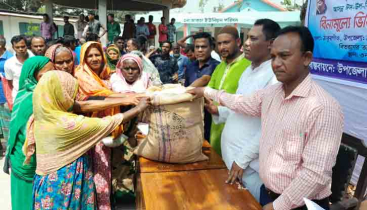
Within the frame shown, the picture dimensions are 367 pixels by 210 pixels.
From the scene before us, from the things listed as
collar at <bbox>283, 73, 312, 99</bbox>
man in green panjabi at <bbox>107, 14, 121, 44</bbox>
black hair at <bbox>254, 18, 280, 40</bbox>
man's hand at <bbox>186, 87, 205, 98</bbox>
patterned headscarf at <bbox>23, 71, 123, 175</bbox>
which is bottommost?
patterned headscarf at <bbox>23, 71, 123, 175</bbox>

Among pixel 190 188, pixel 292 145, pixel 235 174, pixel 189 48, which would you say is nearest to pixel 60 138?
pixel 190 188

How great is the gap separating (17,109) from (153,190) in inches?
51.8

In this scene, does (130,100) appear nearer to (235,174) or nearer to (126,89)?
(126,89)

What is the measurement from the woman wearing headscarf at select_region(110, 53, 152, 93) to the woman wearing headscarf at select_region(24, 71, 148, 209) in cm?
96

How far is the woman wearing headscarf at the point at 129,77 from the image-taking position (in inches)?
→ 121

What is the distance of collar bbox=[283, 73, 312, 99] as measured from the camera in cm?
141

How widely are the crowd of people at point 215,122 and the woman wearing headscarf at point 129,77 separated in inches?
0.4

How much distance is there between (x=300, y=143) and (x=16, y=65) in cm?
419

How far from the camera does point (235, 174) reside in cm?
A: 194

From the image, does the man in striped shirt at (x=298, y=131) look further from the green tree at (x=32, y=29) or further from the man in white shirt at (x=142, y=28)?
the green tree at (x=32, y=29)

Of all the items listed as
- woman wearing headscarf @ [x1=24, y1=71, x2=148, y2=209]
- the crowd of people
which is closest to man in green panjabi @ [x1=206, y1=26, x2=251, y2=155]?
the crowd of people

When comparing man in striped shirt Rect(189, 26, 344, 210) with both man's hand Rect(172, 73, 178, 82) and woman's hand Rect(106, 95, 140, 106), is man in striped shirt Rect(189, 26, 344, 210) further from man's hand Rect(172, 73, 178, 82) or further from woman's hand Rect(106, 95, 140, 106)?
man's hand Rect(172, 73, 178, 82)

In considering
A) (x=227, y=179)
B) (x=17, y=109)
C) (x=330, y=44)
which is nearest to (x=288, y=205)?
(x=227, y=179)

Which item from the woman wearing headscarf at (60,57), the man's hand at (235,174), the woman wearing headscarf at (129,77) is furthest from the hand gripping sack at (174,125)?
the woman wearing headscarf at (129,77)
